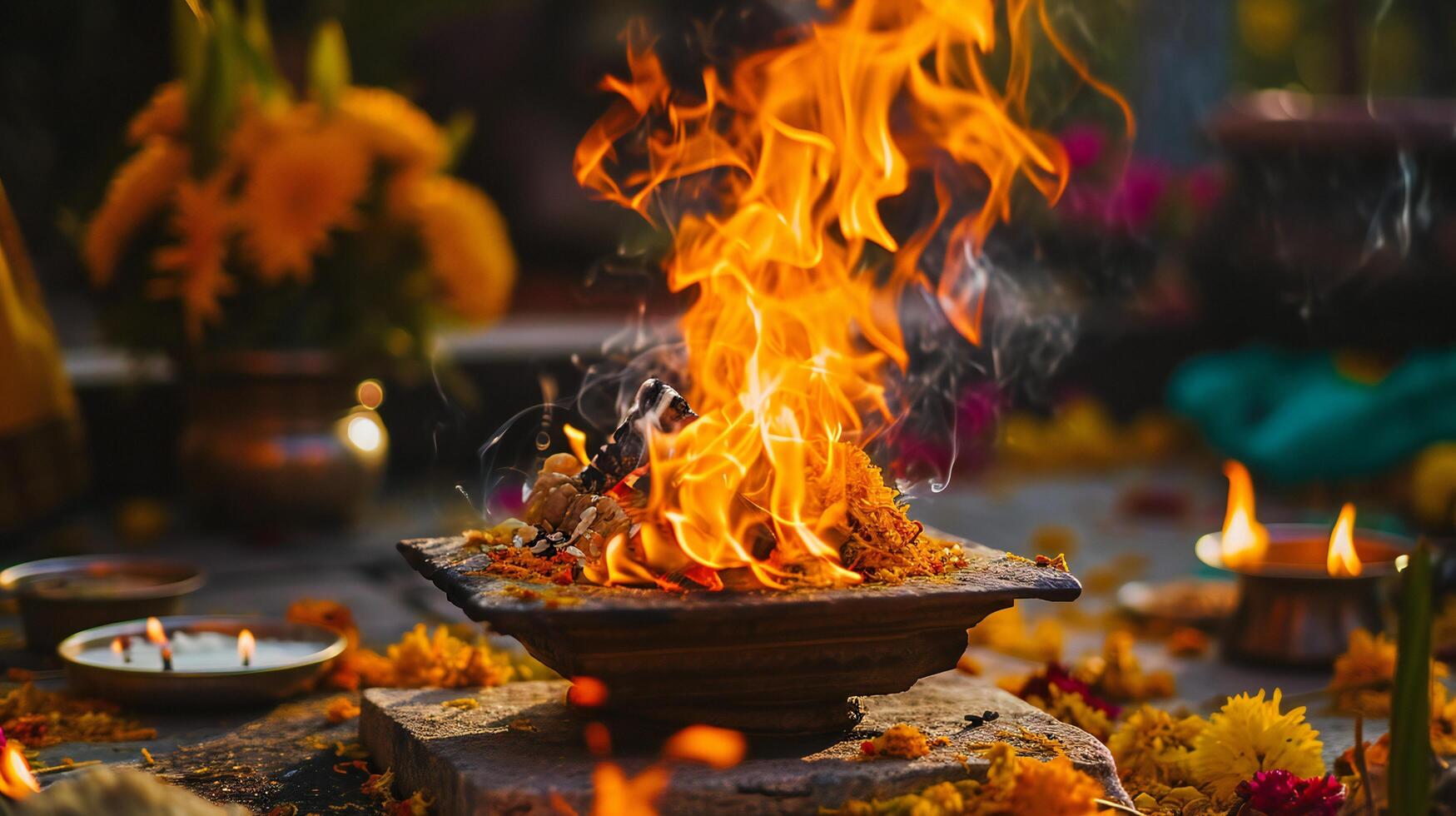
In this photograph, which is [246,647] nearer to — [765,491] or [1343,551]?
[765,491]

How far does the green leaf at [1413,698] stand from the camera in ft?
5.27

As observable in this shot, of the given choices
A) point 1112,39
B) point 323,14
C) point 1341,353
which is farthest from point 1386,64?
point 323,14

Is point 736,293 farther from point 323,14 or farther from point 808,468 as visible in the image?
point 323,14

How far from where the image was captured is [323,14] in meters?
5.44

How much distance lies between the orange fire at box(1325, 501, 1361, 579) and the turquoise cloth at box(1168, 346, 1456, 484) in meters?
2.00

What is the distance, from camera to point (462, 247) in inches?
173

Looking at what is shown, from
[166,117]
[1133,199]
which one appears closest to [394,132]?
[166,117]

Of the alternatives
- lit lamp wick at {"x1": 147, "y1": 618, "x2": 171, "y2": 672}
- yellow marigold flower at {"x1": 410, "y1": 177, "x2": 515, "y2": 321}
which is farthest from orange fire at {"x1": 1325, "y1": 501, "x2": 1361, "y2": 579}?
yellow marigold flower at {"x1": 410, "y1": 177, "x2": 515, "y2": 321}

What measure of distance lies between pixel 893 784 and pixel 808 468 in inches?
18.0

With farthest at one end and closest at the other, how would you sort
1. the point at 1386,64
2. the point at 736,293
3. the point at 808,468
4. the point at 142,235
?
the point at 1386,64 < the point at 142,235 < the point at 736,293 < the point at 808,468

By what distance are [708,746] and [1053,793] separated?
1.52ft

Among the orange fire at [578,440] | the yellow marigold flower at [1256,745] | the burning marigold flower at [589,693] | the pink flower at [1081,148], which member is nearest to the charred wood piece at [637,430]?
the orange fire at [578,440]

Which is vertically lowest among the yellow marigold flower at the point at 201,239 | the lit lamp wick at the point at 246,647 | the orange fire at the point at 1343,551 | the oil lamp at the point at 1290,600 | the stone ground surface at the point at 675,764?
the stone ground surface at the point at 675,764

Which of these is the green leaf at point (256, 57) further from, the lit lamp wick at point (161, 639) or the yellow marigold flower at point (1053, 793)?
the yellow marigold flower at point (1053, 793)
